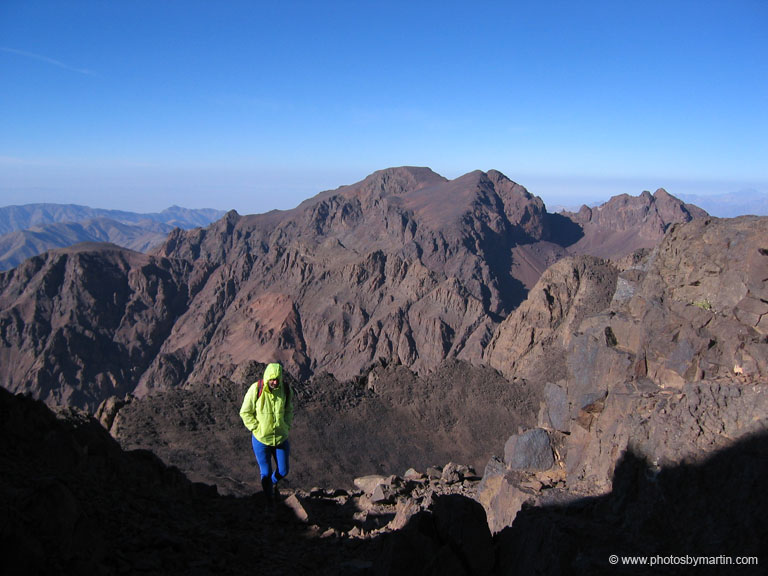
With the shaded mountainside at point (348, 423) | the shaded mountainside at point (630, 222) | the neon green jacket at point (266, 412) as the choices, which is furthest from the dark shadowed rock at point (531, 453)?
the shaded mountainside at point (630, 222)

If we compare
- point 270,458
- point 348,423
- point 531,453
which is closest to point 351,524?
point 270,458

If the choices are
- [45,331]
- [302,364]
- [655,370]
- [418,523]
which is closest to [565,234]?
[302,364]

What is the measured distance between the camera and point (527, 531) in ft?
17.3

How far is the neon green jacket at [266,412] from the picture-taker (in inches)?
305

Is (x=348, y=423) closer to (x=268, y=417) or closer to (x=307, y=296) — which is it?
(x=268, y=417)

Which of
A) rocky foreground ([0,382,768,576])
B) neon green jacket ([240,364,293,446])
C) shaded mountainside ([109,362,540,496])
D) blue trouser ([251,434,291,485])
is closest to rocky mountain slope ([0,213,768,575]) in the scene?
rocky foreground ([0,382,768,576])

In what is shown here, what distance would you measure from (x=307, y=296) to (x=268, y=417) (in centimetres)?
6632

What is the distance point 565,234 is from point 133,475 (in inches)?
4117

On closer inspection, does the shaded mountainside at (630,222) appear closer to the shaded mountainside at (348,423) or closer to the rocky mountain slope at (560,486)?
the shaded mountainside at (348,423)

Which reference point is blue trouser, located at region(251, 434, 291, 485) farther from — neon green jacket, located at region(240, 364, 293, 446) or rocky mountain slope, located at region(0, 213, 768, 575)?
rocky mountain slope, located at region(0, 213, 768, 575)

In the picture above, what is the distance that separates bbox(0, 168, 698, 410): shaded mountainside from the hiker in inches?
1440

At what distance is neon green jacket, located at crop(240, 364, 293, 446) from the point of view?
7754 mm

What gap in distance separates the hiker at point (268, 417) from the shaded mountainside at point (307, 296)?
36.6 metres

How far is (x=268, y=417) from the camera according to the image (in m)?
7.74
